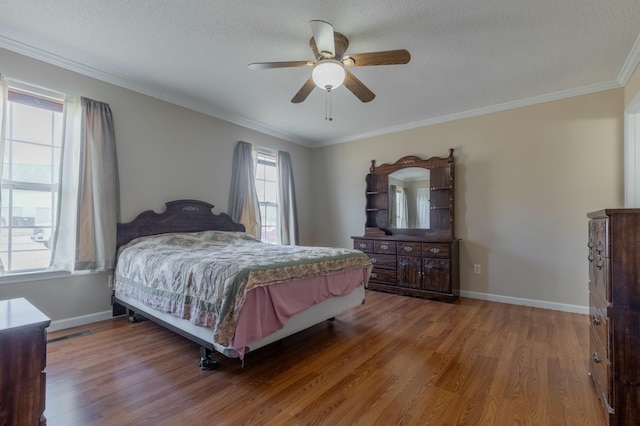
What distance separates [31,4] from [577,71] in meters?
4.84

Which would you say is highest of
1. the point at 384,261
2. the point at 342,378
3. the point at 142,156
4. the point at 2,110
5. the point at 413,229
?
the point at 2,110

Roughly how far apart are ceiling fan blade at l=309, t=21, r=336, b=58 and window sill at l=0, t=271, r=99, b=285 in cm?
311

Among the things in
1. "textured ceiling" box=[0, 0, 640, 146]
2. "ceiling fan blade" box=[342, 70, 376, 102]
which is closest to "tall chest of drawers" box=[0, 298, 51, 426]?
"textured ceiling" box=[0, 0, 640, 146]

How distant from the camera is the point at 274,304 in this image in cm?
221

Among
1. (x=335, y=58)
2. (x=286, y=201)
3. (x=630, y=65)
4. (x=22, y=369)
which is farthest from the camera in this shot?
(x=286, y=201)

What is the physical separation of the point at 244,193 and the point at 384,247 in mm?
2271

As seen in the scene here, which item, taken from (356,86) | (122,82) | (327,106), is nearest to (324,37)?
(356,86)

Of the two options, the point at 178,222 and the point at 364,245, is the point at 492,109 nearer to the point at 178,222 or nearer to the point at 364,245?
the point at 364,245

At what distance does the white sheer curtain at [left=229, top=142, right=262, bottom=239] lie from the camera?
4.47m

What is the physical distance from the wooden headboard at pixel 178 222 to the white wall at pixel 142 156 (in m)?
0.11

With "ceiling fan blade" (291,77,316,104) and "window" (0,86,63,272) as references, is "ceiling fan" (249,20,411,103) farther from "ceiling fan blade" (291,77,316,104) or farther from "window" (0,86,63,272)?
"window" (0,86,63,272)

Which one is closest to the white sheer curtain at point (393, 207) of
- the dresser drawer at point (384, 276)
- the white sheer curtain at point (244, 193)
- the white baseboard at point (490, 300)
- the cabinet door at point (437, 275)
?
the dresser drawer at point (384, 276)

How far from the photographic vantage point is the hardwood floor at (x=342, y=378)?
1.68 metres

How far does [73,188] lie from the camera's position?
2994 mm
